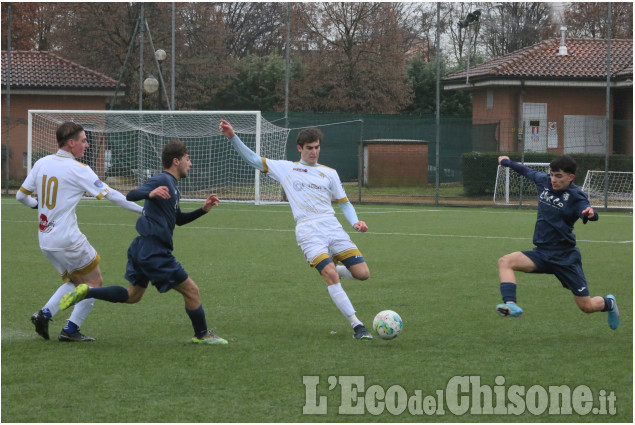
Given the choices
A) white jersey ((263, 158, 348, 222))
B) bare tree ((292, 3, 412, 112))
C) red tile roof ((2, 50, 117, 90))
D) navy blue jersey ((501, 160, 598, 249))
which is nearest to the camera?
navy blue jersey ((501, 160, 598, 249))

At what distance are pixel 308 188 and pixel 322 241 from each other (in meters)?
0.49

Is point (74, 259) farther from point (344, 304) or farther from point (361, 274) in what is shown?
point (361, 274)

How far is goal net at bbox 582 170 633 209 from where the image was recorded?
2575cm

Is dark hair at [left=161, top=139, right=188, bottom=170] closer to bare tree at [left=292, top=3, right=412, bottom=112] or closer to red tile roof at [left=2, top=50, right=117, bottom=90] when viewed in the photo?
red tile roof at [left=2, top=50, right=117, bottom=90]

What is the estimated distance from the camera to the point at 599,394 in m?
5.39

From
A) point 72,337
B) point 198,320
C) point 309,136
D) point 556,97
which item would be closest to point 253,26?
point 556,97

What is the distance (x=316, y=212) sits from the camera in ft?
25.2

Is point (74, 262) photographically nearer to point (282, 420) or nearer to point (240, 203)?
point (282, 420)

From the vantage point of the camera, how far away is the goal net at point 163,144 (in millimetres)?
26531

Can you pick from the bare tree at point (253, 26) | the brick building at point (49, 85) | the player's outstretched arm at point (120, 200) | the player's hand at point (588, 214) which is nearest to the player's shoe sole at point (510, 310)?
the player's hand at point (588, 214)

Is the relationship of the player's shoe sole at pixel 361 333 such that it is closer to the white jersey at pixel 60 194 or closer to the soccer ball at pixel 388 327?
the soccer ball at pixel 388 327

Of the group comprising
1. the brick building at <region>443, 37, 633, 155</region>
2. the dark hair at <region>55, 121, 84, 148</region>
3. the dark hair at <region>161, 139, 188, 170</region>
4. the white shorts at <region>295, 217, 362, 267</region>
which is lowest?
the white shorts at <region>295, 217, 362, 267</region>

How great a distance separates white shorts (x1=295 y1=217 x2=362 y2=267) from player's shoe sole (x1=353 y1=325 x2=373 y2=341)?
641 mm

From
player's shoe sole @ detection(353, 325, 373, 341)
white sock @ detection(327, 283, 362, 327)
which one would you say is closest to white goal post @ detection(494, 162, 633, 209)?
white sock @ detection(327, 283, 362, 327)
